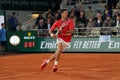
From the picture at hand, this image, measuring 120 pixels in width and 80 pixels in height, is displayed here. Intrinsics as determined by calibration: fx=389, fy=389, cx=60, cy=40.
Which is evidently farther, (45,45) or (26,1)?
(26,1)

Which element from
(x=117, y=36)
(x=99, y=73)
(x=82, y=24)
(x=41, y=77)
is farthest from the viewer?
(x=82, y=24)

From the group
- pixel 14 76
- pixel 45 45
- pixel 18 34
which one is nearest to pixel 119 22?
pixel 45 45

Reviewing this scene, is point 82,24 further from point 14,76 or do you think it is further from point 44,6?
point 14,76

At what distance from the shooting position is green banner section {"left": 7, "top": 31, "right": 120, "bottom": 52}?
23891mm

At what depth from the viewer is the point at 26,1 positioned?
109 ft

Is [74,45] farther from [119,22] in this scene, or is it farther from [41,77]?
[41,77]

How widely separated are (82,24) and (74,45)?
153 centimetres

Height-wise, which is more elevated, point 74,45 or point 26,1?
point 26,1

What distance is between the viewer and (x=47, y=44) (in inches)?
989

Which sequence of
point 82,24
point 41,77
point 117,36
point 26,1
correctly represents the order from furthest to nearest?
1. point 26,1
2. point 82,24
3. point 117,36
4. point 41,77

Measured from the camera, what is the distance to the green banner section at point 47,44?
23891 millimetres

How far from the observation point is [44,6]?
34.3 m

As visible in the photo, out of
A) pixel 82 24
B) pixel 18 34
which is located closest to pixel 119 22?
pixel 82 24

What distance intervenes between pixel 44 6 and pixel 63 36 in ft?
70.8
